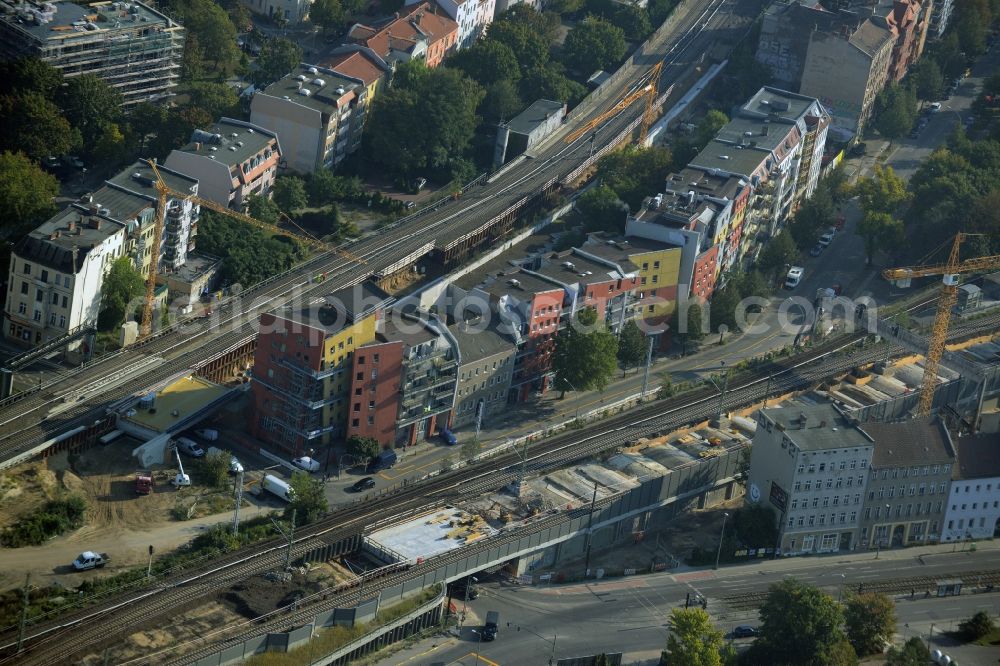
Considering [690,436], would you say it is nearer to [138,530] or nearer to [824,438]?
[824,438]

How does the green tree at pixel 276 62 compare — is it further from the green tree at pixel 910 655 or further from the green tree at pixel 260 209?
the green tree at pixel 910 655

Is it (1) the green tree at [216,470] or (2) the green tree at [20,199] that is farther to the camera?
(2) the green tree at [20,199]

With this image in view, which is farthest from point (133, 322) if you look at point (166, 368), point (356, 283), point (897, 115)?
point (897, 115)

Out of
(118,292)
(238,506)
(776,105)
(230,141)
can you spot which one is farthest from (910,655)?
→ (230,141)

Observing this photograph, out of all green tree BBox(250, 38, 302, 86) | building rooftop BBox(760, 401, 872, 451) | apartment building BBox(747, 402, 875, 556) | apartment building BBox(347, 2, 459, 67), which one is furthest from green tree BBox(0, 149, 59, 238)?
building rooftop BBox(760, 401, 872, 451)

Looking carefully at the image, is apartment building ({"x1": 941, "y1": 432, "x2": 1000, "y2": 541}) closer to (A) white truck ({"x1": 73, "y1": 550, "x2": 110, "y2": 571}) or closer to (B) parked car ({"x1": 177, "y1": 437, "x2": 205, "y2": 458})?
(B) parked car ({"x1": 177, "y1": 437, "x2": 205, "y2": 458})

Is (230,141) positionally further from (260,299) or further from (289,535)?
(289,535)

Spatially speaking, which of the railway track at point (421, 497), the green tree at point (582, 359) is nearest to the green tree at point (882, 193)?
the railway track at point (421, 497)
